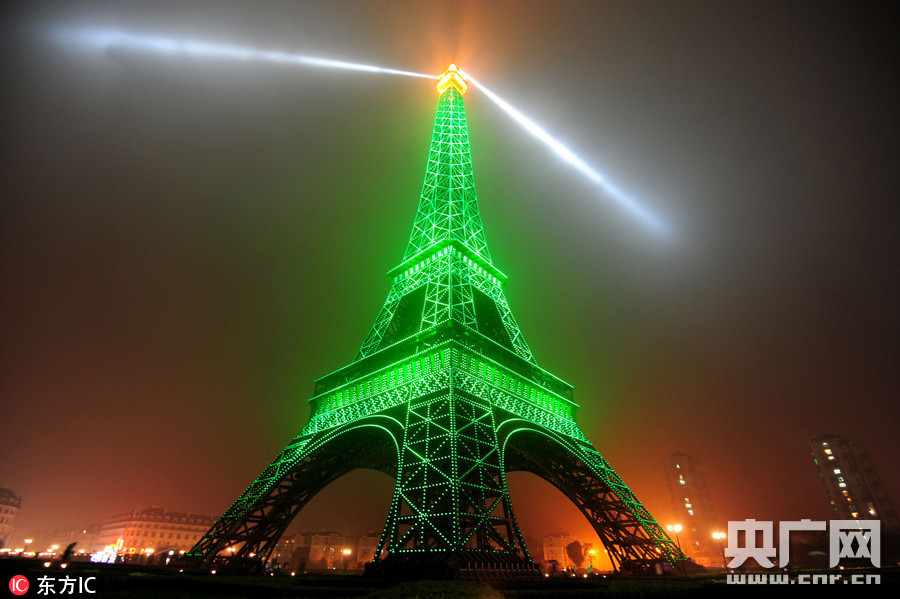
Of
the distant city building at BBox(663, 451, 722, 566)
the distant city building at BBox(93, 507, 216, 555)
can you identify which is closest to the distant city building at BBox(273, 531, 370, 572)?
the distant city building at BBox(93, 507, 216, 555)

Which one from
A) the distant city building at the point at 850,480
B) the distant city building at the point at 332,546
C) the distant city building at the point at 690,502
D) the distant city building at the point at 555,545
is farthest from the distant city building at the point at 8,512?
the distant city building at the point at 850,480

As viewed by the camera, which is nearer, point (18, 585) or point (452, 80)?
point (18, 585)

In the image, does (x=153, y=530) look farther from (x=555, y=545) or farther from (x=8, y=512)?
(x=555, y=545)

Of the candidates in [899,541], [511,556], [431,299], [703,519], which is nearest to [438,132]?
[431,299]

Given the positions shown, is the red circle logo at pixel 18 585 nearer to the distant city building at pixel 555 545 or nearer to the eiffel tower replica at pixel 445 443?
the eiffel tower replica at pixel 445 443

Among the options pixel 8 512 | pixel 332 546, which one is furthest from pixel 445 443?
pixel 8 512

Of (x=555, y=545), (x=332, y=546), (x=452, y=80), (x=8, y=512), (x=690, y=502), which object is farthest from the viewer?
(x=690, y=502)

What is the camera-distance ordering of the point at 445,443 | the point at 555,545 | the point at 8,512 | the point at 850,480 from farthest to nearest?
the point at 555,545, the point at 8,512, the point at 850,480, the point at 445,443
